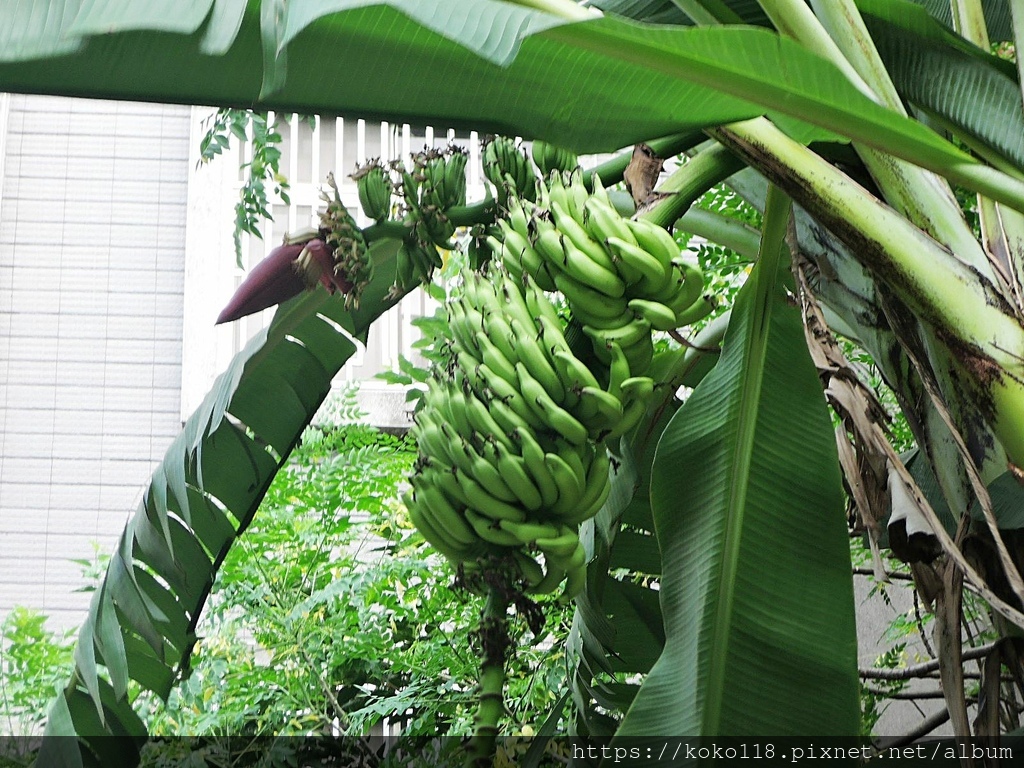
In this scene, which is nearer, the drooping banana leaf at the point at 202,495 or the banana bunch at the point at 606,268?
the banana bunch at the point at 606,268

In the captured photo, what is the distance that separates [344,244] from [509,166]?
131 mm

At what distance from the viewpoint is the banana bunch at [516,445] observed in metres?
0.50

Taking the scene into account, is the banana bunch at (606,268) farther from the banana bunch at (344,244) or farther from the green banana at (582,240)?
the banana bunch at (344,244)

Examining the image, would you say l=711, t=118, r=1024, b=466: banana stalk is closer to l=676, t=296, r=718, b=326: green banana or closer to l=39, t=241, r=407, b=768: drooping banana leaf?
l=676, t=296, r=718, b=326: green banana

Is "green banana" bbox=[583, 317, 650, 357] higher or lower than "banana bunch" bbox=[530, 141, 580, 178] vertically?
lower

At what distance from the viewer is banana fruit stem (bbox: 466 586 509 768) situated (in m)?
0.48

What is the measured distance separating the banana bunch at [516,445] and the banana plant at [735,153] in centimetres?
12

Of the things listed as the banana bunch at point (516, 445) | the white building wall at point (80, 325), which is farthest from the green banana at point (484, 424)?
the white building wall at point (80, 325)

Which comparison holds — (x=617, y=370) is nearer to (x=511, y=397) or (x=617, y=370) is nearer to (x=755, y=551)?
Result: (x=511, y=397)

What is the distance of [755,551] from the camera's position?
61cm

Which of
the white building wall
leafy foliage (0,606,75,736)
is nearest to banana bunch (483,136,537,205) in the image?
leafy foliage (0,606,75,736)

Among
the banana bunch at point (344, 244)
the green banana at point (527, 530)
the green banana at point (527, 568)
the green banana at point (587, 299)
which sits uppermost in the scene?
the banana bunch at point (344, 244)

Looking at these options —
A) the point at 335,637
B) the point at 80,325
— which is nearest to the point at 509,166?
the point at 335,637

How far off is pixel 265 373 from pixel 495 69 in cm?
45
